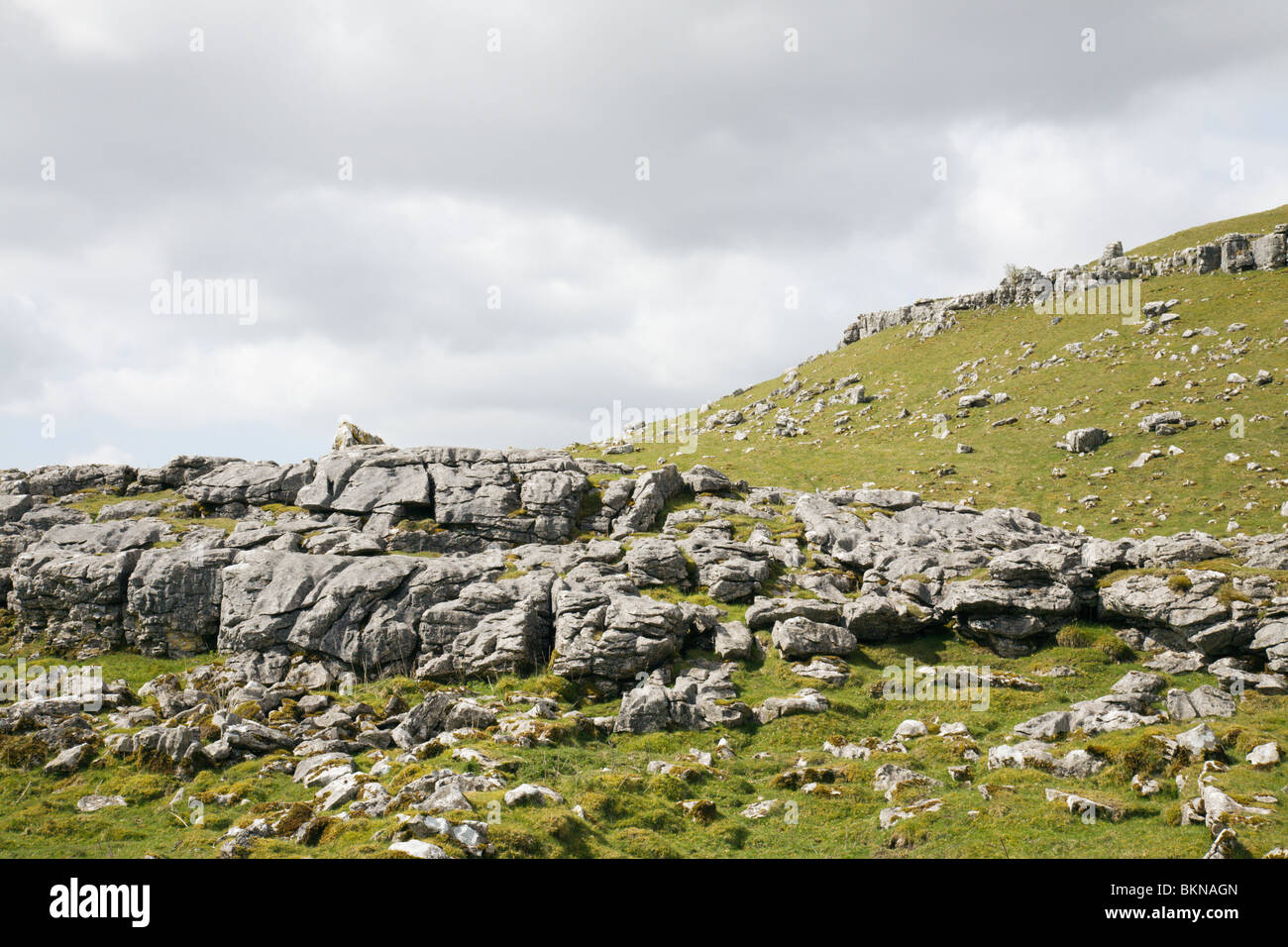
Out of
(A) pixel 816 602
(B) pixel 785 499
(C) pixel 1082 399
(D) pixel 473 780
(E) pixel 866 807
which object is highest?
(C) pixel 1082 399

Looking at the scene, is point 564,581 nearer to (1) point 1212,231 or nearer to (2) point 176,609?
(2) point 176,609

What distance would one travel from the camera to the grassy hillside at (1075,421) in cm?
6819

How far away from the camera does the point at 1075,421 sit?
89.2m

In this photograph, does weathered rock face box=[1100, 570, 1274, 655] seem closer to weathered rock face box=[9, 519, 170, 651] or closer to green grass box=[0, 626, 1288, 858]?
green grass box=[0, 626, 1288, 858]

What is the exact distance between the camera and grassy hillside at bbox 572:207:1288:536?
68188 mm

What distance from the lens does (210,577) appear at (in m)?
44.5

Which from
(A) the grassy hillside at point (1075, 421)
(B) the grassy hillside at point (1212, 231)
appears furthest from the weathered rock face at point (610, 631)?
(B) the grassy hillside at point (1212, 231)

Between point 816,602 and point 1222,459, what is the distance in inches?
2352

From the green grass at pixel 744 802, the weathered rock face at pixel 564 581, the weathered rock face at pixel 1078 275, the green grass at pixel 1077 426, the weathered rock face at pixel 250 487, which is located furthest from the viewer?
the weathered rock face at pixel 1078 275

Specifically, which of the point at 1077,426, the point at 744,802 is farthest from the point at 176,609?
the point at 1077,426

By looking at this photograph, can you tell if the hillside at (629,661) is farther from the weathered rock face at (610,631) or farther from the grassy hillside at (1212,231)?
the grassy hillside at (1212,231)

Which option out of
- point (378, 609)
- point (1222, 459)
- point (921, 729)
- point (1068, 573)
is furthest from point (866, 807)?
point (1222, 459)
